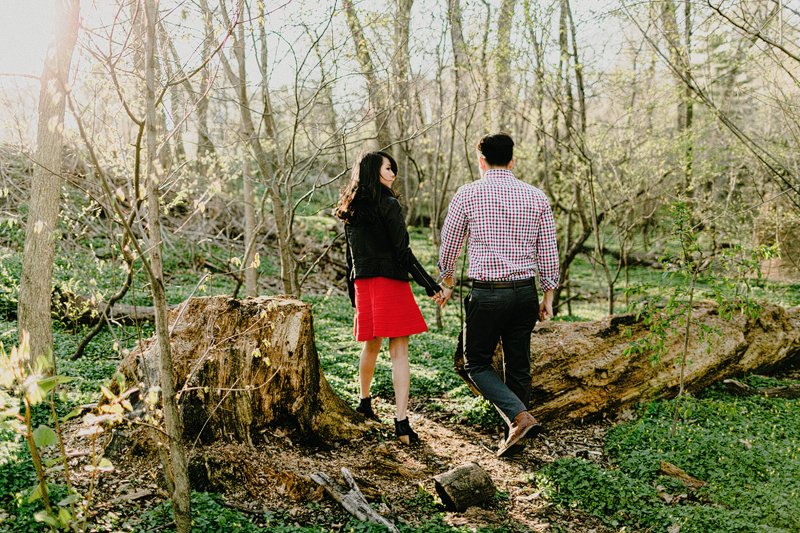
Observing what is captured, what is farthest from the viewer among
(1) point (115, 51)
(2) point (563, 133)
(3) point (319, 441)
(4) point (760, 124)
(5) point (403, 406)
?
(4) point (760, 124)

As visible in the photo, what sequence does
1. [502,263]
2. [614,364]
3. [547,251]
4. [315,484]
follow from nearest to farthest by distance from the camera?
[315,484], [502,263], [547,251], [614,364]

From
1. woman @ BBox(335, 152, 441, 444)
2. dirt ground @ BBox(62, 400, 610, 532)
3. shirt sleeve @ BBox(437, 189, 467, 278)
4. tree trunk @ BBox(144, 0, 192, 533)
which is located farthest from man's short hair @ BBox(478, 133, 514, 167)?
tree trunk @ BBox(144, 0, 192, 533)

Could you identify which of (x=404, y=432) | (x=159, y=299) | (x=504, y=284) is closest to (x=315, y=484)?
(x=404, y=432)

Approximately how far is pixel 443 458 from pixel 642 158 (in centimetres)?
1175

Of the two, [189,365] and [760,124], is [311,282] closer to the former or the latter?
[189,365]

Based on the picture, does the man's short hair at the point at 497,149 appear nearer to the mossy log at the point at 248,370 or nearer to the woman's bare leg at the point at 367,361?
the woman's bare leg at the point at 367,361

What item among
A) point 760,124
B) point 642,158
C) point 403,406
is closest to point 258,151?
point 403,406

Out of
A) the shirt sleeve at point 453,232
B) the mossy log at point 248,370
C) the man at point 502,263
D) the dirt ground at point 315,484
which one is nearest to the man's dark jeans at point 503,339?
the man at point 502,263

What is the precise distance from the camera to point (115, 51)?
3.29 meters

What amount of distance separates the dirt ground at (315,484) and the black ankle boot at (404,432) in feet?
0.19

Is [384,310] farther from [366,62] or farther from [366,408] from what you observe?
[366,62]

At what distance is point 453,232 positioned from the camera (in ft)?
15.0

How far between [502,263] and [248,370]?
6.93 feet

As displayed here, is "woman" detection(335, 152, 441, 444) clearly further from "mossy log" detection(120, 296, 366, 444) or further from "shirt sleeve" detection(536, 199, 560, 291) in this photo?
"shirt sleeve" detection(536, 199, 560, 291)
